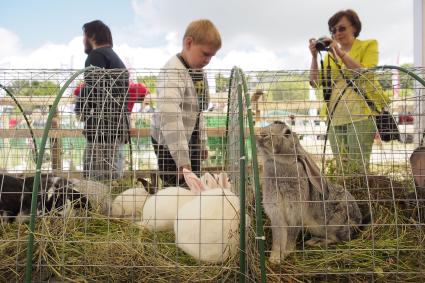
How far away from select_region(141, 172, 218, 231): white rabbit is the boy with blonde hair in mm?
200

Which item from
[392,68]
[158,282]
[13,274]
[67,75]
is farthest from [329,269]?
[67,75]

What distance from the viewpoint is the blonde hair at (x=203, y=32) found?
3.59m

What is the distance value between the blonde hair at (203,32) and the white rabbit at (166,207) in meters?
1.29

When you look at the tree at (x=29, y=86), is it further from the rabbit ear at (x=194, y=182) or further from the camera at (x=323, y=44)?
the camera at (x=323, y=44)

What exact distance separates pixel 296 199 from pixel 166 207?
952 mm

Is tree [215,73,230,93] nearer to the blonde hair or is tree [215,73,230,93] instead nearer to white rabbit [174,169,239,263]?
the blonde hair

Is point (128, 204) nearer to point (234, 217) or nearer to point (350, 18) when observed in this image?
point (234, 217)

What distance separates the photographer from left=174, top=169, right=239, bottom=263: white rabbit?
2408mm

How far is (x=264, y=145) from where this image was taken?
2941 millimetres

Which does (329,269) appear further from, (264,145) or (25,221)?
(25,221)

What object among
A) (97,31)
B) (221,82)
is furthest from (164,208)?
(97,31)

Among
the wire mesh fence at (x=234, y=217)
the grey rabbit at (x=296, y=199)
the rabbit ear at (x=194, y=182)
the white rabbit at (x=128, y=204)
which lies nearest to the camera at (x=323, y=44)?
the wire mesh fence at (x=234, y=217)

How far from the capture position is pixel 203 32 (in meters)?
3.58

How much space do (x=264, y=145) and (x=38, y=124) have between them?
3.54 metres
